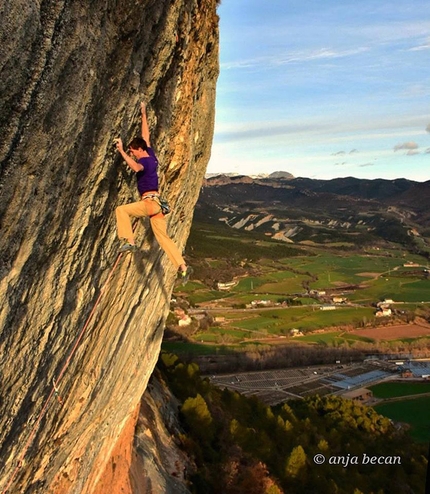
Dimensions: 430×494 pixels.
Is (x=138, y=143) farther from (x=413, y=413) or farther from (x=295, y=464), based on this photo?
(x=413, y=413)

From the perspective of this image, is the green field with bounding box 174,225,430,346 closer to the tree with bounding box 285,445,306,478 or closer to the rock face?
the tree with bounding box 285,445,306,478

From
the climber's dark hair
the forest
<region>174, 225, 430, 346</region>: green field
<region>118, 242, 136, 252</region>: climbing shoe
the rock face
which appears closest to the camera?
the rock face

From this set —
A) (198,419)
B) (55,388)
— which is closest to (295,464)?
(198,419)

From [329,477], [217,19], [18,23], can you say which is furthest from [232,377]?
[18,23]

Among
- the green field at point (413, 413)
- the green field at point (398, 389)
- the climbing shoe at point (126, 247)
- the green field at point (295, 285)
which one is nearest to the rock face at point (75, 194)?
the climbing shoe at point (126, 247)

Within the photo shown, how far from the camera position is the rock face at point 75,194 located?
192 inches

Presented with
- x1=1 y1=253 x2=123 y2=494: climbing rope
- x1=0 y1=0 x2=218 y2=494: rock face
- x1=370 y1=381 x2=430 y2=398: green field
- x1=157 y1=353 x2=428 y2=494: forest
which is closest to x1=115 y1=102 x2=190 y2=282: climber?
x1=0 y1=0 x2=218 y2=494: rock face

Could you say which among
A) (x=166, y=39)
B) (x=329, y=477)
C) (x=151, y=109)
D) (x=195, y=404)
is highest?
(x=166, y=39)

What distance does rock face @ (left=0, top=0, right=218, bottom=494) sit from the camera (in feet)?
16.0

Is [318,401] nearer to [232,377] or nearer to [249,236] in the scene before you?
[232,377]

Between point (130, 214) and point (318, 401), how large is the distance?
32580 millimetres

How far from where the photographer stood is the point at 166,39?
24.4ft

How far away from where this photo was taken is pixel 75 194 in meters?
6.12

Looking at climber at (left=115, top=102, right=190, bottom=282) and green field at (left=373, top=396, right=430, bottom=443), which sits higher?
climber at (left=115, top=102, right=190, bottom=282)
